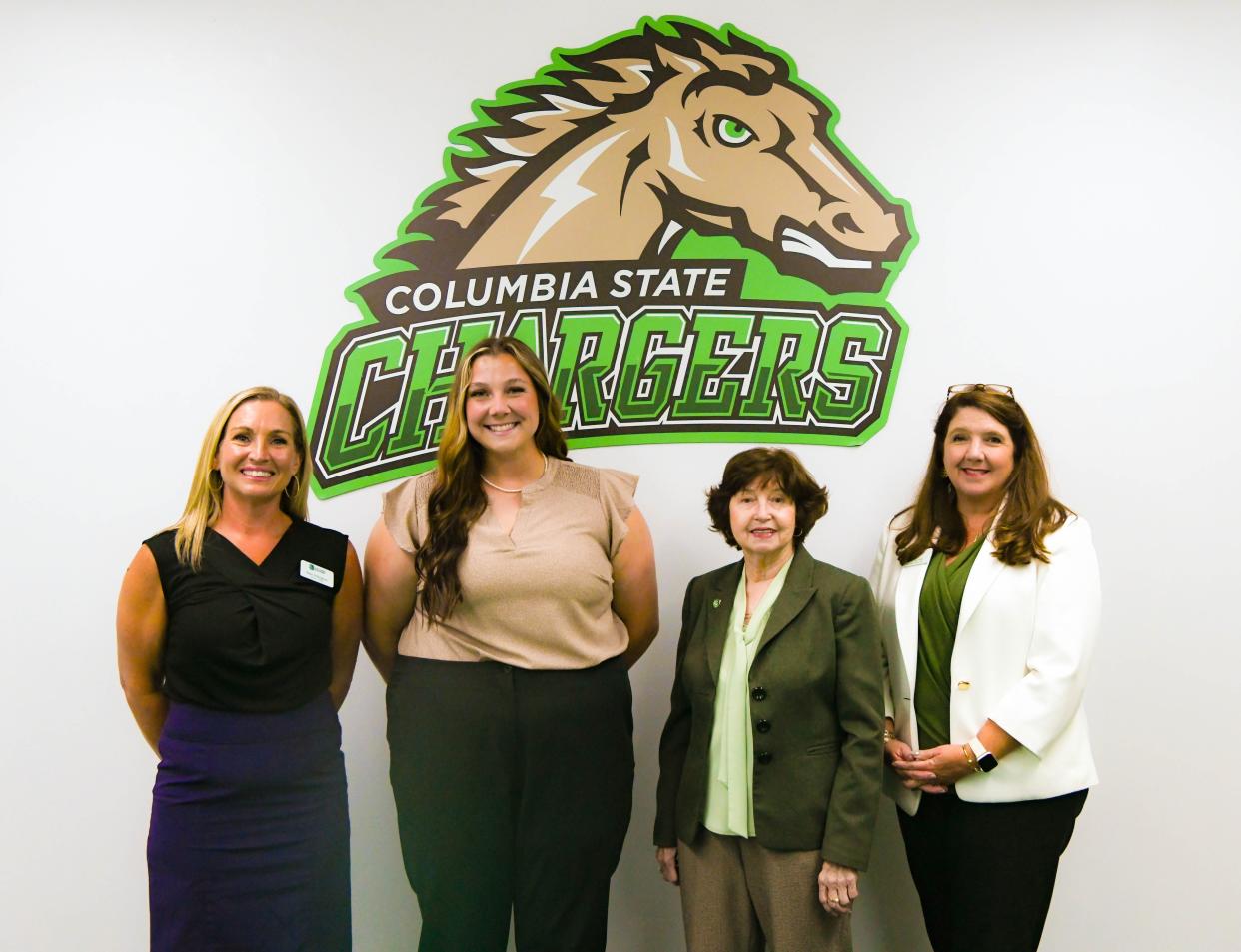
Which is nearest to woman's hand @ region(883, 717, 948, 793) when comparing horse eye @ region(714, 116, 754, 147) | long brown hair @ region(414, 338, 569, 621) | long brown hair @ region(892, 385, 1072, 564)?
long brown hair @ region(892, 385, 1072, 564)

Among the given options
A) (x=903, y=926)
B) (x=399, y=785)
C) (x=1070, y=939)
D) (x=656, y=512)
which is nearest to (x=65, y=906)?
(x=399, y=785)

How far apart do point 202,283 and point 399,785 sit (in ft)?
4.99

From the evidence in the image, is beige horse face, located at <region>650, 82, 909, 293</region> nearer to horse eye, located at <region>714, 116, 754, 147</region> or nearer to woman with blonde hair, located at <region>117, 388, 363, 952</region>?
horse eye, located at <region>714, 116, 754, 147</region>

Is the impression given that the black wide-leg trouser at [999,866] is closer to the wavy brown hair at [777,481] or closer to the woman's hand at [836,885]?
the woman's hand at [836,885]

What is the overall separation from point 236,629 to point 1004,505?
1713 millimetres

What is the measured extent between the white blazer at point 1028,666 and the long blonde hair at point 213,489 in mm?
1449

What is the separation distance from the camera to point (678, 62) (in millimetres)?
2768

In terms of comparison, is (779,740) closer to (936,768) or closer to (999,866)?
(936,768)

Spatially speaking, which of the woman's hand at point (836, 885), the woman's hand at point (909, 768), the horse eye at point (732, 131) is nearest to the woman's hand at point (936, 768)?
the woman's hand at point (909, 768)

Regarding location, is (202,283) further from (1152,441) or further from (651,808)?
(1152,441)

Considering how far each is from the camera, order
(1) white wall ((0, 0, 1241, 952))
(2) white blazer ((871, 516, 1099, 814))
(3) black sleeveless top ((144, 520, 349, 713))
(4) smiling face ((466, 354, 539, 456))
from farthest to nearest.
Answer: (1) white wall ((0, 0, 1241, 952)) < (4) smiling face ((466, 354, 539, 456)) < (2) white blazer ((871, 516, 1099, 814)) < (3) black sleeveless top ((144, 520, 349, 713))

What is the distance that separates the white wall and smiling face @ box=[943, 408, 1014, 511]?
19.7 inches

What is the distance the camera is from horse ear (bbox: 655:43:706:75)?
9.07 ft

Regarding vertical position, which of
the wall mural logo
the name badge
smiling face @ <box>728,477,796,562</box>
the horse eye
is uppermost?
the horse eye
